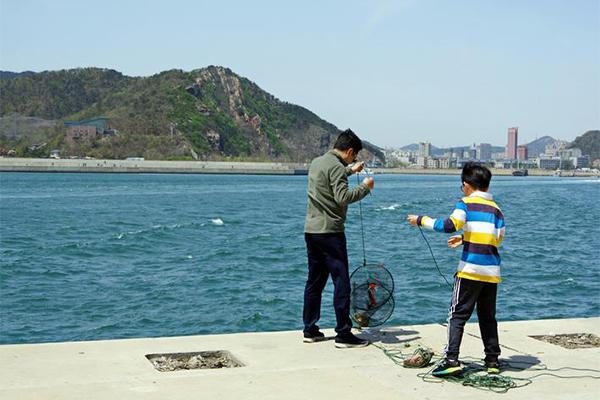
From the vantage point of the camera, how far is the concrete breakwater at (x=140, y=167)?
160500 millimetres

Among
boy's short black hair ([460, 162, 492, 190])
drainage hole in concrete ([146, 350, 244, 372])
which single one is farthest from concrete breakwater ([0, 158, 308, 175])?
boy's short black hair ([460, 162, 492, 190])

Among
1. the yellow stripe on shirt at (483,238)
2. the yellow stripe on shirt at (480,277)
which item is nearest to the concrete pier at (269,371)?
the yellow stripe on shirt at (480,277)

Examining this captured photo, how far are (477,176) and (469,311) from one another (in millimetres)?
1137

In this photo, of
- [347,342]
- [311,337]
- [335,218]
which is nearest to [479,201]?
[335,218]

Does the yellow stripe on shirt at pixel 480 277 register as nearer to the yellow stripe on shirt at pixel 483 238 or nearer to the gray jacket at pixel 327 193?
the yellow stripe on shirt at pixel 483 238

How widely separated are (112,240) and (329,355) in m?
24.6

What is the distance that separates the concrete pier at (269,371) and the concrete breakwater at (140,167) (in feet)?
521

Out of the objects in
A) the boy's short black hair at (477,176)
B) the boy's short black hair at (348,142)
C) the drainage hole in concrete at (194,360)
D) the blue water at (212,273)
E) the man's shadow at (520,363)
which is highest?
the boy's short black hair at (348,142)

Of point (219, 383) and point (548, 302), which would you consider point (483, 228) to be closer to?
point (219, 383)

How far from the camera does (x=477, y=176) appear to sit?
7.10 meters

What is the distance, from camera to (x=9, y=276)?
21875 millimetres

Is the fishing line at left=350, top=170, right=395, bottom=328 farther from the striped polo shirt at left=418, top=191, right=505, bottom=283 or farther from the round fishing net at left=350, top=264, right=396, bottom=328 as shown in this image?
the striped polo shirt at left=418, top=191, right=505, bottom=283

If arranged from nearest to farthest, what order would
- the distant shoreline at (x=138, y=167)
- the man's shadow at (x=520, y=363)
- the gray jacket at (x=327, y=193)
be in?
the man's shadow at (x=520, y=363)
the gray jacket at (x=327, y=193)
the distant shoreline at (x=138, y=167)

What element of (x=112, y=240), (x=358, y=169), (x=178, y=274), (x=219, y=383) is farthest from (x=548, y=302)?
(x=112, y=240)
